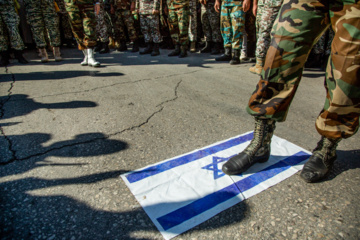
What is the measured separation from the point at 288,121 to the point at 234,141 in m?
0.69

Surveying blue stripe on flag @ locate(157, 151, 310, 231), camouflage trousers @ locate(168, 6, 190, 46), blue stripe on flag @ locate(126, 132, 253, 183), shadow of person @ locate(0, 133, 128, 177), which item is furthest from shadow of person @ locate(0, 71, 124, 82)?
blue stripe on flag @ locate(157, 151, 310, 231)

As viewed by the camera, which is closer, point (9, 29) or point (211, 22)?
point (9, 29)

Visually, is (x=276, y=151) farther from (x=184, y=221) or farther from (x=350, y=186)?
(x=184, y=221)

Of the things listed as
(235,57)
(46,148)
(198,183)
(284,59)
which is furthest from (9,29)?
(284,59)

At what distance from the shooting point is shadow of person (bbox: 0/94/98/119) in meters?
2.15

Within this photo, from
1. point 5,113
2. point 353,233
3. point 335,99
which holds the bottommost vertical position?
point 353,233

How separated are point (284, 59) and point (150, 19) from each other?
4.62m

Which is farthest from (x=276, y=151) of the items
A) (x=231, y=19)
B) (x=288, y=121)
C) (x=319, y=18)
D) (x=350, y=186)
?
(x=231, y=19)

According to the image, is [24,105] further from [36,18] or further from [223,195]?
[36,18]

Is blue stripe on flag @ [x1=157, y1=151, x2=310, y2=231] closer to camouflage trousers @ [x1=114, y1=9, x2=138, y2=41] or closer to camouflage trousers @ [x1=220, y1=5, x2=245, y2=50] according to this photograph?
camouflage trousers @ [x1=220, y1=5, x2=245, y2=50]

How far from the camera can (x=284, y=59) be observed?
117 centimetres

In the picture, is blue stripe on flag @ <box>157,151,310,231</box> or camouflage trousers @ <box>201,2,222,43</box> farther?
camouflage trousers @ <box>201,2,222,43</box>

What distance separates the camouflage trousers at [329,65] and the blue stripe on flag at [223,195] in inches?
13.0

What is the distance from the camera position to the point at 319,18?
112 centimetres
